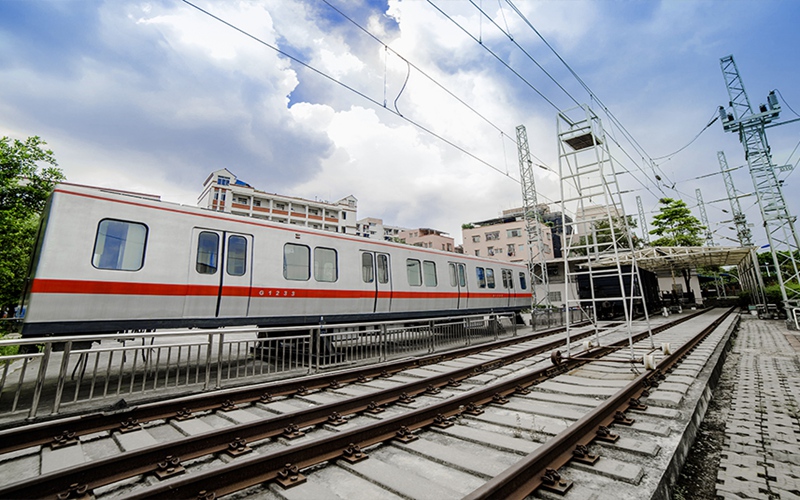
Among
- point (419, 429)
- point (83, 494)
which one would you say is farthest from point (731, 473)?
point (83, 494)

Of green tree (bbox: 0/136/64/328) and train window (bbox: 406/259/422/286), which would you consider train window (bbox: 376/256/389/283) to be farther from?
green tree (bbox: 0/136/64/328)

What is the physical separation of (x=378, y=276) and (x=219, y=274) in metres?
4.51

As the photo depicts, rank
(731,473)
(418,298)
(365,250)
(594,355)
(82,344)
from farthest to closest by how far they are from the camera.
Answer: (418,298)
(365,250)
(594,355)
(82,344)
(731,473)

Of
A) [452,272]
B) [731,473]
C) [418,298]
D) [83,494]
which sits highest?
[452,272]

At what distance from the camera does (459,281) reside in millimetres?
13508

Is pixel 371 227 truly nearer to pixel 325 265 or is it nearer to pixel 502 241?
pixel 502 241

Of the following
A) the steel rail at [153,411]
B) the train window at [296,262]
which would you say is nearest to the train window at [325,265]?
the train window at [296,262]

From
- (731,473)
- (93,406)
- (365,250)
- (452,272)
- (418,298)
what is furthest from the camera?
(452,272)

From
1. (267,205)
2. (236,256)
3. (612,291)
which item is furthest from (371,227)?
(236,256)

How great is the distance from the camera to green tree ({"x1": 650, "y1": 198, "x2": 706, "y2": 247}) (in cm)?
3547

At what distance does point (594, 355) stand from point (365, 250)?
655cm

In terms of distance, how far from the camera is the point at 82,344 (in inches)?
242

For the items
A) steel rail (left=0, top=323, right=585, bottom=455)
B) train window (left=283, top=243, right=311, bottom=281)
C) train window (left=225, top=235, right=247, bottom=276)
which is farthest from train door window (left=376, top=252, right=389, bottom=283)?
train window (left=225, top=235, right=247, bottom=276)

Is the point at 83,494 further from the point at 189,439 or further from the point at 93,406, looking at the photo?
the point at 93,406
